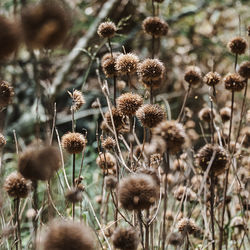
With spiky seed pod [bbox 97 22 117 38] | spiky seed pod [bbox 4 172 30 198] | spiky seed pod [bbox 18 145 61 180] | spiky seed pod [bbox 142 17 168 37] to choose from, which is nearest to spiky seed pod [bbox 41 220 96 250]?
spiky seed pod [bbox 18 145 61 180]

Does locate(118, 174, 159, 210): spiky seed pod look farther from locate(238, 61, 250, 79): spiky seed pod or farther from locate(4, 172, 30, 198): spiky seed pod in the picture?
locate(238, 61, 250, 79): spiky seed pod

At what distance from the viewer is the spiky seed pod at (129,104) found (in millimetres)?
832

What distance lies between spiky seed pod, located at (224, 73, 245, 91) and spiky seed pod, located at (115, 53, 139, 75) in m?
0.29

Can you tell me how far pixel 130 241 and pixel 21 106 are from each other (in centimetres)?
244

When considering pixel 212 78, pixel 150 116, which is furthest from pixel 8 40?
pixel 212 78

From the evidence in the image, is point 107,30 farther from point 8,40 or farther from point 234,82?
point 8,40

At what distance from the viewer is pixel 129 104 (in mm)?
836

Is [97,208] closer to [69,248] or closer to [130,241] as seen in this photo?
[130,241]

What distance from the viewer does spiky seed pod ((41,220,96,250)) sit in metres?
0.46

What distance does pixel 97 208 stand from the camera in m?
1.73

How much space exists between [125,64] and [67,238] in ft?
1.73

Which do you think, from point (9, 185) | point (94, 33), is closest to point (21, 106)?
point (94, 33)

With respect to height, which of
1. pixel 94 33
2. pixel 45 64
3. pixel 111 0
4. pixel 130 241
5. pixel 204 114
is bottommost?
pixel 130 241

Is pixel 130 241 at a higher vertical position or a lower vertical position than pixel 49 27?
lower
